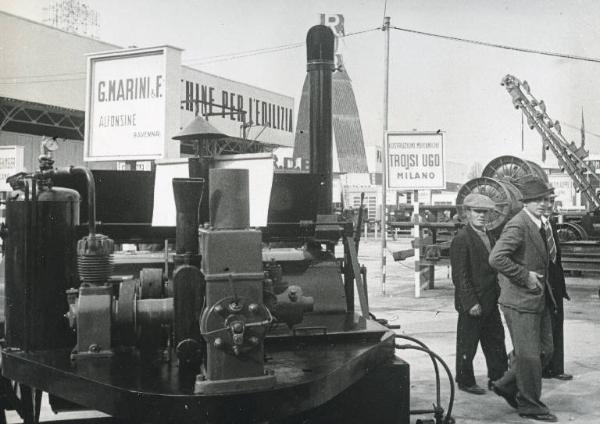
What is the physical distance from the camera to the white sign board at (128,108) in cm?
556

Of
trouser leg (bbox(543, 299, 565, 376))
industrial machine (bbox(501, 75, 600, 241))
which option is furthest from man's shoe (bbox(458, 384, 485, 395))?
industrial machine (bbox(501, 75, 600, 241))

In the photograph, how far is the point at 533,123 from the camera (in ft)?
53.8

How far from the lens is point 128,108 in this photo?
5645 millimetres

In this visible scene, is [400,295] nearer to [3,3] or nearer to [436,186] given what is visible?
[436,186]

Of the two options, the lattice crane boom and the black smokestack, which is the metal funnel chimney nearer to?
the black smokestack

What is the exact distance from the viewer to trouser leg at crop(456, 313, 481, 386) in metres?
5.50

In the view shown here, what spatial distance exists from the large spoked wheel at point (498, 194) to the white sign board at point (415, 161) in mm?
1359

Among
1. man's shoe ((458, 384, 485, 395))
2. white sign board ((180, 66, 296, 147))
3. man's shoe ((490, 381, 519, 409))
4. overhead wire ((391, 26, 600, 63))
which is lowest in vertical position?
man's shoe ((458, 384, 485, 395))

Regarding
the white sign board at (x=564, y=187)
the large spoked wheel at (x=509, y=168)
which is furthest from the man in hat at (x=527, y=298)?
the white sign board at (x=564, y=187)

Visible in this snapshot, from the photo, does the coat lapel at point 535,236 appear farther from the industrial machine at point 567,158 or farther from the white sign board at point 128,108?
the industrial machine at point 567,158

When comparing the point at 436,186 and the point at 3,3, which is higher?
the point at 3,3

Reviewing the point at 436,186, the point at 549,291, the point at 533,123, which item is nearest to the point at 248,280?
the point at 549,291

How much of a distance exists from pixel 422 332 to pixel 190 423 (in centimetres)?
623

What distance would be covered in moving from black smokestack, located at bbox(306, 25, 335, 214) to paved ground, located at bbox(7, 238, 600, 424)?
180 centimetres
